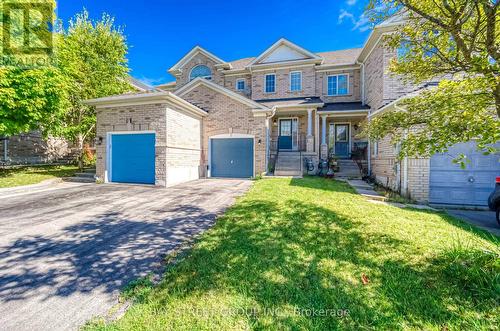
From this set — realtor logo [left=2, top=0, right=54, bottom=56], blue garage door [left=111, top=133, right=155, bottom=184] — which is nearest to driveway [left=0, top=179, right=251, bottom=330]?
blue garage door [left=111, top=133, right=155, bottom=184]

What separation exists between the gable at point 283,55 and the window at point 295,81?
1105mm

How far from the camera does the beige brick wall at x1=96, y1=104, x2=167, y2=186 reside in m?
9.73

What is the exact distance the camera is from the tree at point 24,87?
362 inches

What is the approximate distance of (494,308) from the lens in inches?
87.4

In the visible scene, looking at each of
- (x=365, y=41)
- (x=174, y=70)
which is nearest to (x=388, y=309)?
(x=365, y=41)

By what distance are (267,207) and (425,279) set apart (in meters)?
3.72

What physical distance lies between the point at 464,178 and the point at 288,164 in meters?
7.82

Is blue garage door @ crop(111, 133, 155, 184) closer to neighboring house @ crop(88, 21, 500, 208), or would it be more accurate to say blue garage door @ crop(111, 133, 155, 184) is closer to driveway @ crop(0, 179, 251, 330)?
neighboring house @ crop(88, 21, 500, 208)

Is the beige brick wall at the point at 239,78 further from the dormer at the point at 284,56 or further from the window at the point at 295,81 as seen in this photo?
the window at the point at 295,81

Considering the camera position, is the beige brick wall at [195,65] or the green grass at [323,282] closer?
the green grass at [323,282]

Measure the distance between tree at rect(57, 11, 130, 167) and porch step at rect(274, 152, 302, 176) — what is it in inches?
503

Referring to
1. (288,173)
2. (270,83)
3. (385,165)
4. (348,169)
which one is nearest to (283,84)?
(270,83)

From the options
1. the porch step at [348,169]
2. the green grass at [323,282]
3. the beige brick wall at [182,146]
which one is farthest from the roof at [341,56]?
the green grass at [323,282]

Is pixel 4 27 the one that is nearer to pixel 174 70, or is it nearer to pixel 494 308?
pixel 174 70
